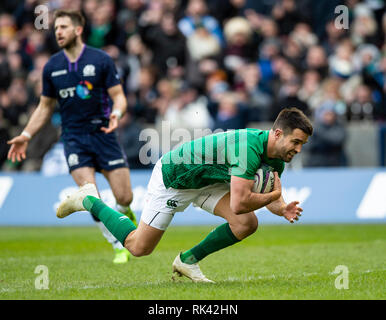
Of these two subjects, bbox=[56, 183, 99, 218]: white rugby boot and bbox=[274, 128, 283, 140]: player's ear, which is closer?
bbox=[274, 128, 283, 140]: player's ear

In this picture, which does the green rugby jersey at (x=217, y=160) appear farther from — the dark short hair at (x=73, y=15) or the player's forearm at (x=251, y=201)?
the dark short hair at (x=73, y=15)

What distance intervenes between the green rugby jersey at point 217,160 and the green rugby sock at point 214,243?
1.66 feet

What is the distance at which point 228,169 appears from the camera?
6.95 meters

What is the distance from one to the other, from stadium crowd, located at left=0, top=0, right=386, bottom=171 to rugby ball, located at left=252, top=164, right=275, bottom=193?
27.8 feet

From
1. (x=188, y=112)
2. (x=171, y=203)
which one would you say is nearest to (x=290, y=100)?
(x=188, y=112)

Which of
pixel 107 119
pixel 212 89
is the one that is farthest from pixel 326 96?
pixel 107 119

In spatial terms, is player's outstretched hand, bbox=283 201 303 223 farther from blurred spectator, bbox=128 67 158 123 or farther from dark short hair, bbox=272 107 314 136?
blurred spectator, bbox=128 67 158 123

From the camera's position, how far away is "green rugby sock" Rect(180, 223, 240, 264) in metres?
7.22

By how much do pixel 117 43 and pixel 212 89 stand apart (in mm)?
3286

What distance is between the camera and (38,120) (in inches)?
372

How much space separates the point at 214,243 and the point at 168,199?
2.08 ft

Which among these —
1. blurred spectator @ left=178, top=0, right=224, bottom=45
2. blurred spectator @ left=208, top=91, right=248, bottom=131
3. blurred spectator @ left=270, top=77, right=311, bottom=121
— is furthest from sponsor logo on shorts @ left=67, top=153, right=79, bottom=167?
blurred spectator @ left=178, top=0, right=224, bottom=45

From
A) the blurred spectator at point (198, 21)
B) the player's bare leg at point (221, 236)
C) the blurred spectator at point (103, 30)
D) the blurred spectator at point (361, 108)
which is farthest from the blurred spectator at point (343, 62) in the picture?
the player's bare leg at point (221, 236)

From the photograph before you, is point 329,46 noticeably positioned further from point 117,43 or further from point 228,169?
point 228,169
